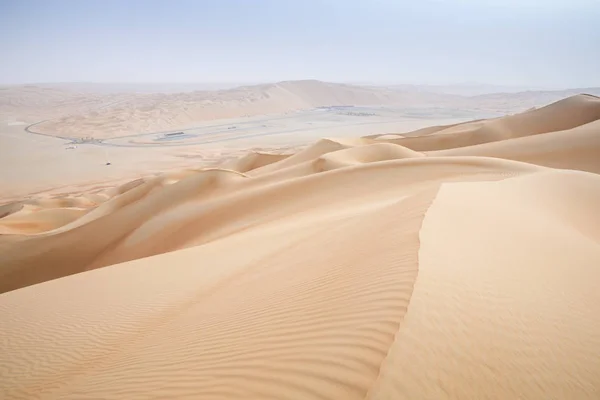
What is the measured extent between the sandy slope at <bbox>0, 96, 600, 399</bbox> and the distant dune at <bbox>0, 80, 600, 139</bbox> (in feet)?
146

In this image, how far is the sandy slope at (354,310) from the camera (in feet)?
6.61

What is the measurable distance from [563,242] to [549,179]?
441 centimetres

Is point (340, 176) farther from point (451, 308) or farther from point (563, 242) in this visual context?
point (451, 308)

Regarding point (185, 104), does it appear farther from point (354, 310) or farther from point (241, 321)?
point (354, 310)

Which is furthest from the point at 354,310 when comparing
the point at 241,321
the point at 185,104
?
the point at 185,104

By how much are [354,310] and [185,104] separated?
A: 68.2 meters

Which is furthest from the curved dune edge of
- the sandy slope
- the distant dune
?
the distant dune

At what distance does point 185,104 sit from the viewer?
65.6 meters

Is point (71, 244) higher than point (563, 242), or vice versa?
point (563, 242)

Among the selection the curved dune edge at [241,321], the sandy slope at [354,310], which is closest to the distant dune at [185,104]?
the curved dune edge at [241,321]

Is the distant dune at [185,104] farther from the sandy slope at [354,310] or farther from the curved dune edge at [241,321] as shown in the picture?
the sandy slope at [354,310]

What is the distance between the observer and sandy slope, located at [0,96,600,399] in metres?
A: 2.01

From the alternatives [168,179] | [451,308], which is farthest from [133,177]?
[451,308]

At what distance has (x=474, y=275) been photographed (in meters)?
2.97
